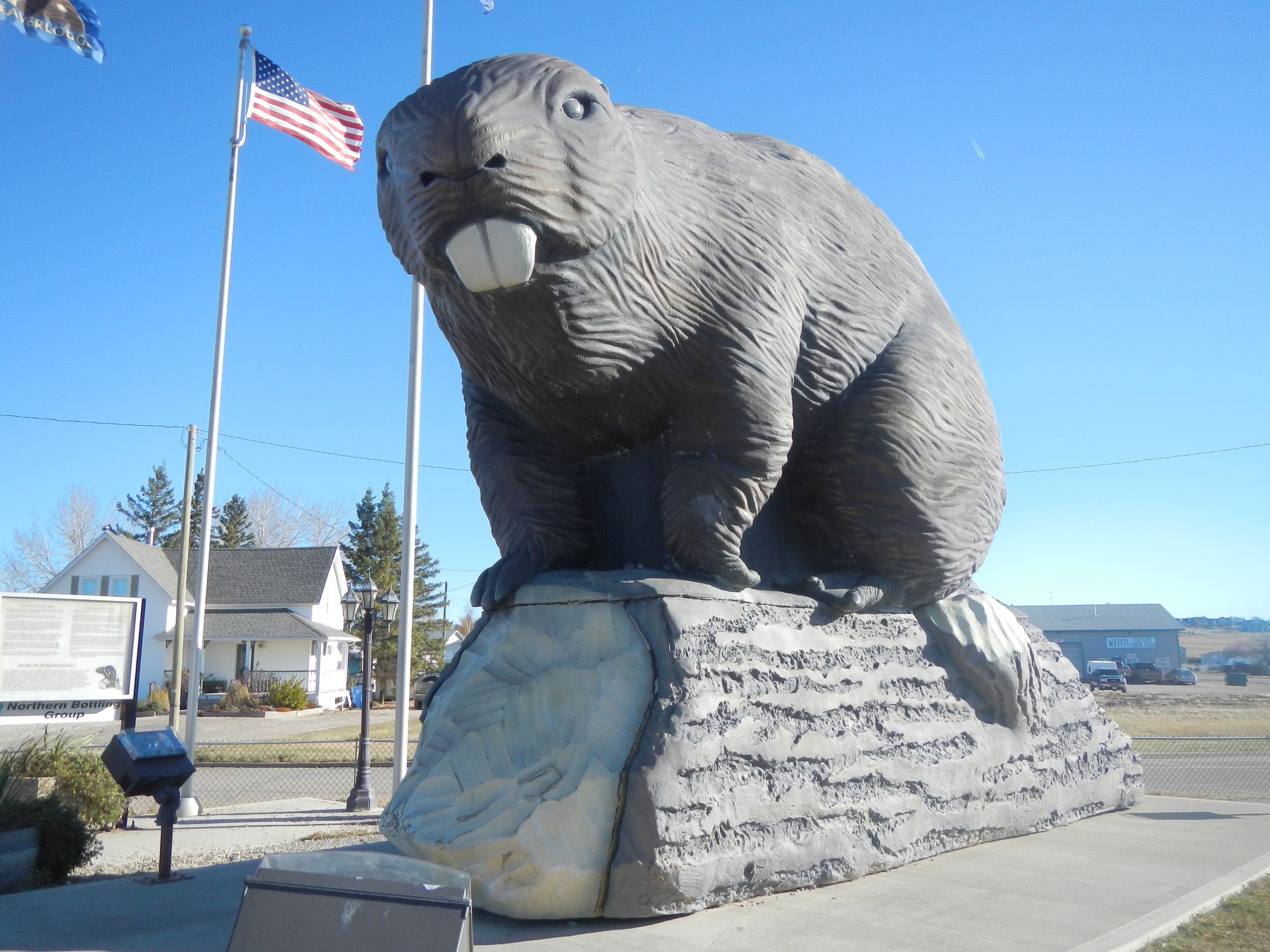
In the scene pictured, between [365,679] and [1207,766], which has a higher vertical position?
[365,679]

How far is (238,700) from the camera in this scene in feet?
93.5

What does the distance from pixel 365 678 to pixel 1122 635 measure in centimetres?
5388

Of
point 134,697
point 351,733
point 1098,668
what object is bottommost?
point 351,733

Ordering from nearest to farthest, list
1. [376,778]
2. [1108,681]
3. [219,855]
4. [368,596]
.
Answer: [219,855] < [368,596] < [376,778] < [1108,681]

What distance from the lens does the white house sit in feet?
105

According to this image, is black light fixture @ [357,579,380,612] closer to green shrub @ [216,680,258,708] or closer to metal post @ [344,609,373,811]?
metal post @ [344,609,373,811]

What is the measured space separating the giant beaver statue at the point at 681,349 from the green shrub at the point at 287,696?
26.9 m

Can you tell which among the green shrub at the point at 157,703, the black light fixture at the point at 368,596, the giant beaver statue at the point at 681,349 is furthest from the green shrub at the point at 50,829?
the green shrub at the point at 157,703

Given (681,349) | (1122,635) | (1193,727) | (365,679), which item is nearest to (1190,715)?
(1193,727)

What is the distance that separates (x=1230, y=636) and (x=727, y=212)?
383ft

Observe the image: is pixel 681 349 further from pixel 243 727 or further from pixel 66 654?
pixel 243 727

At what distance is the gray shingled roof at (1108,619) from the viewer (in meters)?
55.6

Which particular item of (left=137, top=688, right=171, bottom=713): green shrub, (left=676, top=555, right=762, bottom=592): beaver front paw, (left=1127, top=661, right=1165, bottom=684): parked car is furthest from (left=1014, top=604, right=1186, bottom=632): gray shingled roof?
(left=676, top=555, right=762, bottom=592): beaver front paw

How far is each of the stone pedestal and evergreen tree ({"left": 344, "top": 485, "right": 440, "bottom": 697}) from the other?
34446 millimetres
